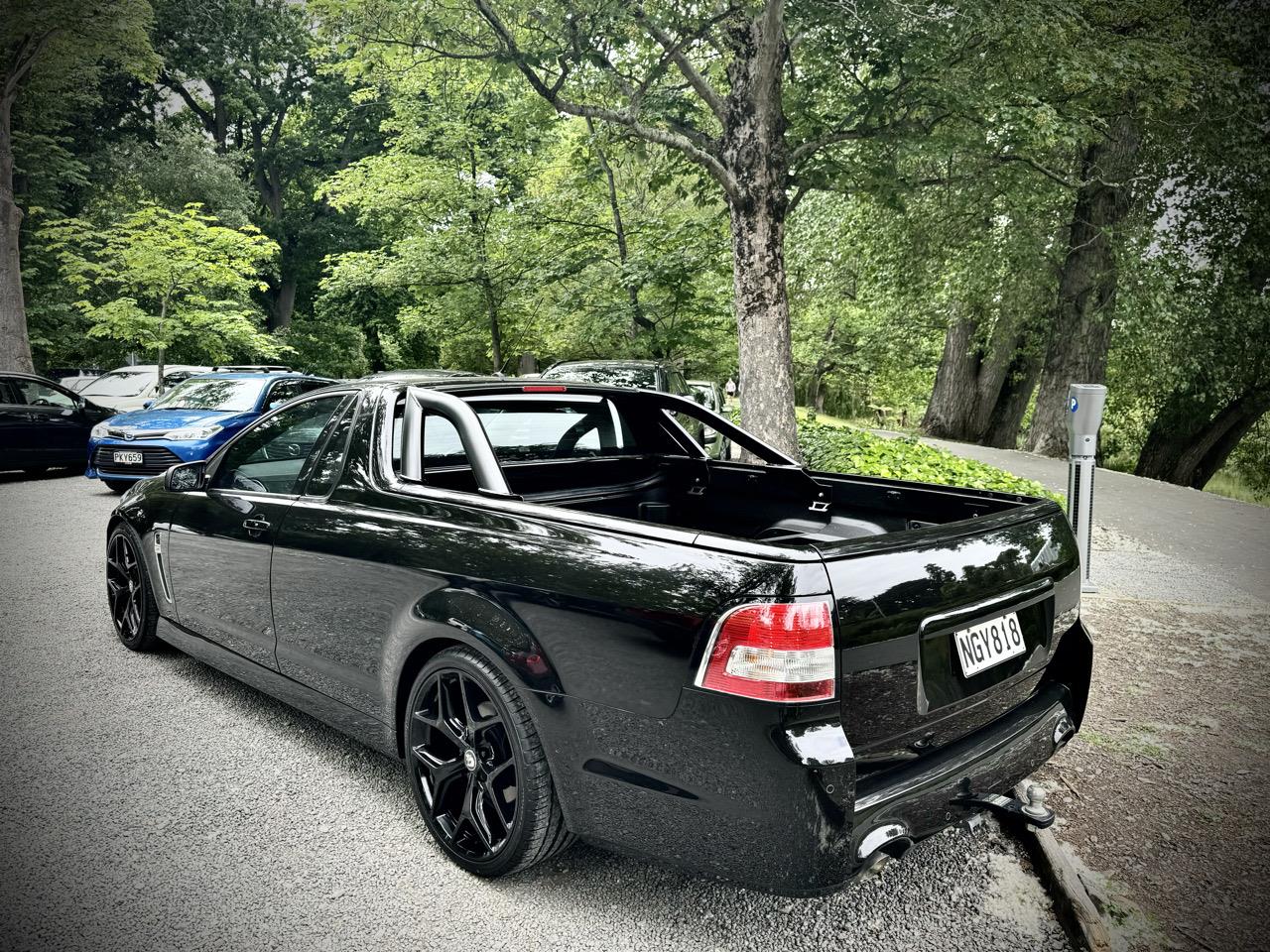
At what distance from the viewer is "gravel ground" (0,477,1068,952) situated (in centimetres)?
255

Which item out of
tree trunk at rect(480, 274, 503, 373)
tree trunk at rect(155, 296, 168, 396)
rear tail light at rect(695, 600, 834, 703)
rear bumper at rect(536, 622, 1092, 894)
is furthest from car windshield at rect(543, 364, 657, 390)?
tree trunk at rect(155, 296, 168, 396)

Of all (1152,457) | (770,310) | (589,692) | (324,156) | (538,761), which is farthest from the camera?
(324,156)

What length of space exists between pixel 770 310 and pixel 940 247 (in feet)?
27.5

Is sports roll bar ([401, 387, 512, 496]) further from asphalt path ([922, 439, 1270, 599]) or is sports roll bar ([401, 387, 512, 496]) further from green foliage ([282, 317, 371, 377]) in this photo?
green foliage ([282, 317, 371, 377])

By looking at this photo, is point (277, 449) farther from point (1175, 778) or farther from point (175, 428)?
point (175, 428)

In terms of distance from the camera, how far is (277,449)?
13.6ft

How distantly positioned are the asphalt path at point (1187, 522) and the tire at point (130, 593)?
7.20m

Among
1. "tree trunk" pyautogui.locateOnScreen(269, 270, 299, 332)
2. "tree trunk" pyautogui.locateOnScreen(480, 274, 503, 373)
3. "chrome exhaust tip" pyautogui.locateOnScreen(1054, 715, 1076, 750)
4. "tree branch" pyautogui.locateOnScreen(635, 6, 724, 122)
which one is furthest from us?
"tree trunk" pyautogui.locateOnScreen(269, 270, 299, 332)

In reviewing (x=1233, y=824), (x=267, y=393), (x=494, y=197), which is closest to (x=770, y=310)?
(x=267, y=393)

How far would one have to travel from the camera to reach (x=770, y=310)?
412 inches

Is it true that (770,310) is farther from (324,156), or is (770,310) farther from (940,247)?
(324,156)

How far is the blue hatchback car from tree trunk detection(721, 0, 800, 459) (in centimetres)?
493

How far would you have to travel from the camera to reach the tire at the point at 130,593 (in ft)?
15.5

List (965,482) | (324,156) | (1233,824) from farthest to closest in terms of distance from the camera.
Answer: (324,156)
(965,482)
(1233,824)
